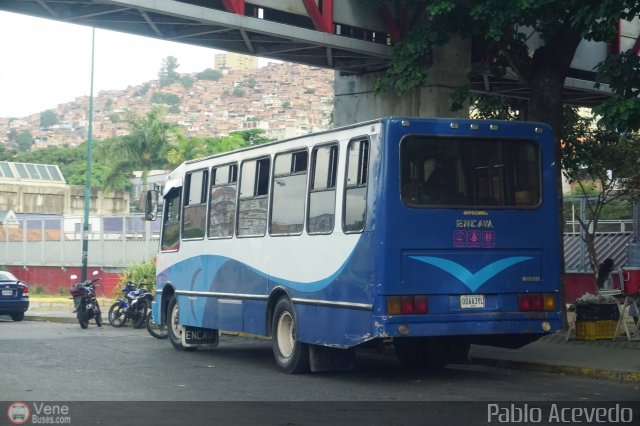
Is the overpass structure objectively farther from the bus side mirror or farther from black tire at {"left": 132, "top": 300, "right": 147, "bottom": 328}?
black tire at {"left": 132, "top": 300, "right": 147, "bottom": 328}

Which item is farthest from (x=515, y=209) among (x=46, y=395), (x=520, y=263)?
(x=46, y=395)

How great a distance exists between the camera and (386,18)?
2352 cm

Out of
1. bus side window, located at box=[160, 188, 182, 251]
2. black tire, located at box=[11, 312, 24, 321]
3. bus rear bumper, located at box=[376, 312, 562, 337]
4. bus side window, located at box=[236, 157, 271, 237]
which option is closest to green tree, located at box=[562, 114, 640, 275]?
bus side window, located at box=[160, 188, 182, 251]

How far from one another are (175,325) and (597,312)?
717 centimetres

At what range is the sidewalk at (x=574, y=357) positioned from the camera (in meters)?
14.3

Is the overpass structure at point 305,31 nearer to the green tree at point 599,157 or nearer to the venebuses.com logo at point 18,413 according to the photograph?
the green tree at point 599,157

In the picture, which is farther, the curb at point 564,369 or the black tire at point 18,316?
the black tire at point 18,316

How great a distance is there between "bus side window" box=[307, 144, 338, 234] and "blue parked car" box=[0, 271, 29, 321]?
17724mm

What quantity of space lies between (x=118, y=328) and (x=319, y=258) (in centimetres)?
1299

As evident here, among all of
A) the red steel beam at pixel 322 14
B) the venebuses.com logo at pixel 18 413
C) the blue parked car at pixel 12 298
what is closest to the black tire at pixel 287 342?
the venebuses.com logo at pixel 18 413

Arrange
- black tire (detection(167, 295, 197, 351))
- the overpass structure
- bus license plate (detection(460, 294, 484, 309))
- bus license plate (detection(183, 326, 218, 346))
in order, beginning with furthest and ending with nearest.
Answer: the overpass structure
black tire (detection(167, 295, 197, 351))
bus license plate (detection(183, 326, 218, 346))
bus license plate (detection(460, 294, 484, 309))

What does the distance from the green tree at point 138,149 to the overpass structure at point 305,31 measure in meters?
40.9

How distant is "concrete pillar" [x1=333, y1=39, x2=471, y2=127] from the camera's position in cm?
2336

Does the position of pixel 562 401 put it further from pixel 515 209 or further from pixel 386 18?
pixel 386 18
